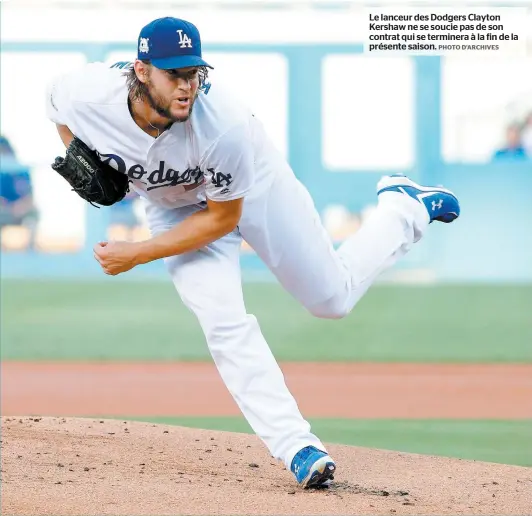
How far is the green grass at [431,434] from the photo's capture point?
485 centimetres

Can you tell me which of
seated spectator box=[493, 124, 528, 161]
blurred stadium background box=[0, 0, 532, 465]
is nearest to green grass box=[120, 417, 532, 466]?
blurred stadium background box=[0, 0, 532, 465]

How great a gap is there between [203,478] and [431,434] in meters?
1.97

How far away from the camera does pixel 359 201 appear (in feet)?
50.5

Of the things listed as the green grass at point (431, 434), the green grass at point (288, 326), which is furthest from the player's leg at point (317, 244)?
the green grass at point (288, 326)

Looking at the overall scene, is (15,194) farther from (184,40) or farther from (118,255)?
(184,40)

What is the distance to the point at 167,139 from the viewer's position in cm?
331

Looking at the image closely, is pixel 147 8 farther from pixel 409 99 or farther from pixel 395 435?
pixel 395 435

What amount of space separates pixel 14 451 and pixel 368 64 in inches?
476

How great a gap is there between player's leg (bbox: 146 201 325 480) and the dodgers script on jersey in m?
0.33

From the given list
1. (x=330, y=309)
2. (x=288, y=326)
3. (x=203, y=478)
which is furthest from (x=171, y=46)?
(x=288, y=326)

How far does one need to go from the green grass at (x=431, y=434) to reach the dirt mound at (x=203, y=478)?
2.18 feet

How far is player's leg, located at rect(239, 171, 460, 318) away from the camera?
372 cm

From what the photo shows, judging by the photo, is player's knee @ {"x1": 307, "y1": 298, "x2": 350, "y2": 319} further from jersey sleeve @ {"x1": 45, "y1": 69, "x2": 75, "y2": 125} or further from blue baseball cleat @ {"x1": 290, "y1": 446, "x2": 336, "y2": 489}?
jersey sleeve @ {"x1": 45, "y1": 69, "x2": 75, "y2": 125}

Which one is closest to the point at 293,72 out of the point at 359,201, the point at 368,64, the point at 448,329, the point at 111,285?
the point at 368,64
